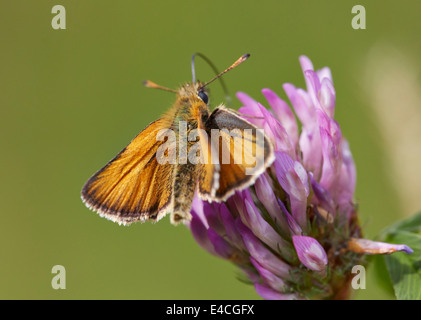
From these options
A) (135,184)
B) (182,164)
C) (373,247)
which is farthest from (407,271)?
(135,184)

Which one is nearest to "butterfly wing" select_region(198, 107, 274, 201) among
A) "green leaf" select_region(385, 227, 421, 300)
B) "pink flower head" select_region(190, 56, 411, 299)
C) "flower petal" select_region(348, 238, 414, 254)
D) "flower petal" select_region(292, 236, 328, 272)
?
"pink flower head" select_region(190, 56, 411, 299)

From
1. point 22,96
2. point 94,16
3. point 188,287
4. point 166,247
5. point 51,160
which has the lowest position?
point 188,287

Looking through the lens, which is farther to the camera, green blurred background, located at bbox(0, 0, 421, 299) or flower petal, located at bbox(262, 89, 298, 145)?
green blurred background, located at bbox(0, 0, 421, 299)

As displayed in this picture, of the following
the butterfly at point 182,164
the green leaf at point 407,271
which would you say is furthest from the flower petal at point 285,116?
the green leaf at point 407,271

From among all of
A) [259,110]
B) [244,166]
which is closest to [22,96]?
[259,110]

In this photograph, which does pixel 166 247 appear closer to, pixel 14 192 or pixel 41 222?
pixel 41 222

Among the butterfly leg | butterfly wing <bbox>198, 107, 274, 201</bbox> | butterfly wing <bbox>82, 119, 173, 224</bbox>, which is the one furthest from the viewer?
butterfly wing <bbox>82, 119, 173, 224</bbox>

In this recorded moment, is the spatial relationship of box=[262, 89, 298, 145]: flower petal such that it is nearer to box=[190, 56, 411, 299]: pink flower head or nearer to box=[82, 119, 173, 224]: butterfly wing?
box=[190, 56, 411, 299]: pink flower head

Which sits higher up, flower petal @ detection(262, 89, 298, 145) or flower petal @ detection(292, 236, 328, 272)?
flower petal @ detection(262, 89, 298, 145)
